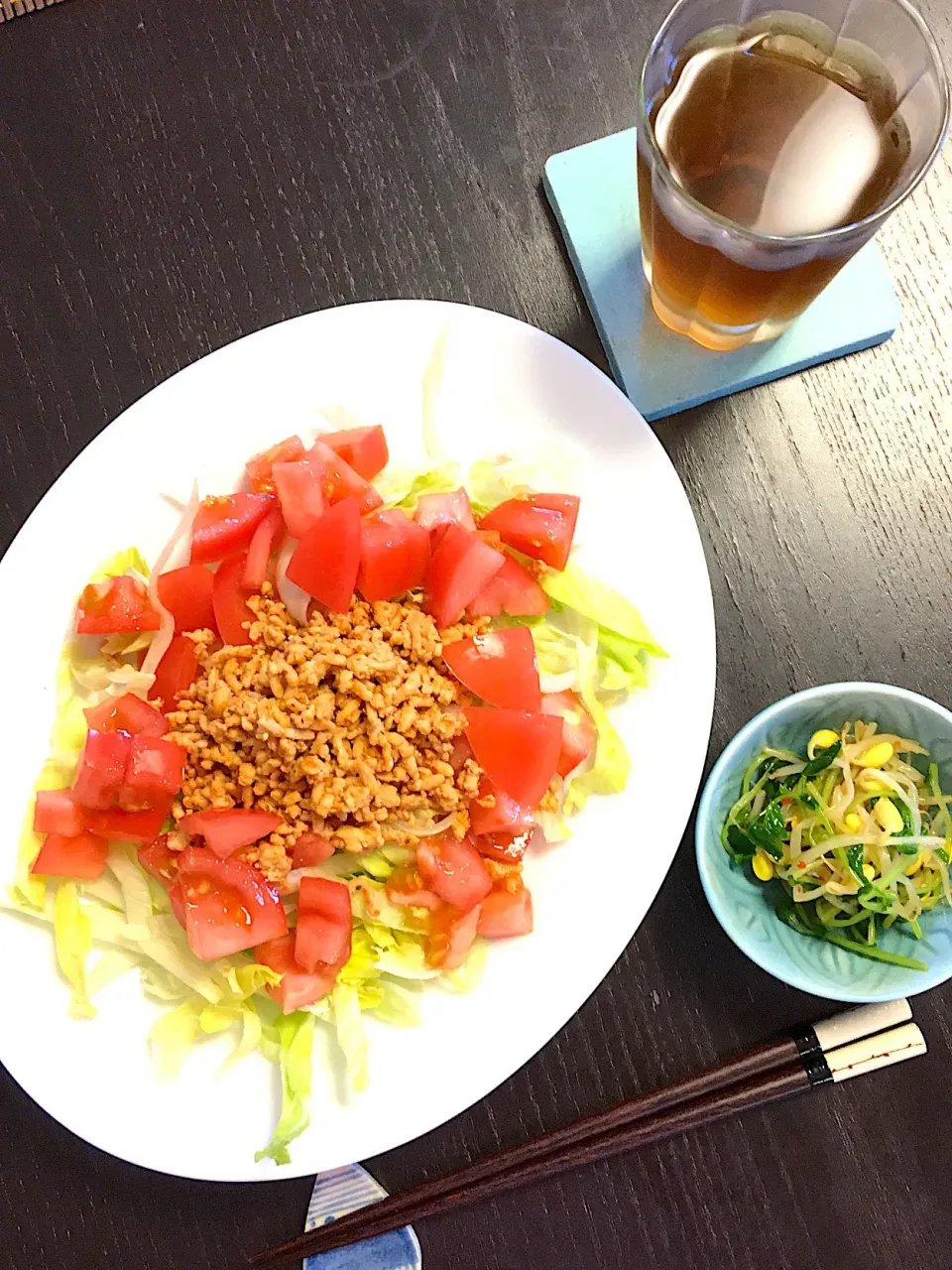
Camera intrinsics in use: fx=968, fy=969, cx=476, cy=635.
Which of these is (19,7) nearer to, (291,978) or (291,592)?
(291,592)

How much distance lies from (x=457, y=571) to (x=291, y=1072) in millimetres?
799

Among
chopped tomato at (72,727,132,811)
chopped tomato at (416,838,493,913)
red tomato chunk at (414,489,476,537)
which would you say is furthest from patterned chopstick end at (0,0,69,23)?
chopped tomato at (416,838,493,913)

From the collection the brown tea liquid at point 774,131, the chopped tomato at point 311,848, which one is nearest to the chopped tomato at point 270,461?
the chopped tomato at point 311,848

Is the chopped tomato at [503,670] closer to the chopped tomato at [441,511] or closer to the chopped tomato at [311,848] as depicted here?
the chopped tomato at [441,511]

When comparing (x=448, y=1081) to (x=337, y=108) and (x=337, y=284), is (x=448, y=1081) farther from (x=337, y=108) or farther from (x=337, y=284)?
(x=337, y=108)

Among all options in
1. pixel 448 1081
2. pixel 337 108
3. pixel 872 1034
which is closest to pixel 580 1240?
pixel 448 1081

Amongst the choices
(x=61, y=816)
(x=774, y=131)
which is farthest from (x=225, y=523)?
(x=774, y=131)

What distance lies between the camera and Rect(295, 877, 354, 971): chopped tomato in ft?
4.77

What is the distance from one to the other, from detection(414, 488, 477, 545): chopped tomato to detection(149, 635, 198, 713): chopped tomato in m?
0.42

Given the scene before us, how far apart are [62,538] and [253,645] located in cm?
37

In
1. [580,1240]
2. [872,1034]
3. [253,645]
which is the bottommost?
[580,1240]

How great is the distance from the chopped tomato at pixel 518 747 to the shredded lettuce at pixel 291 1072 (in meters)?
0.49

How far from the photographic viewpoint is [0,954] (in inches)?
59.1

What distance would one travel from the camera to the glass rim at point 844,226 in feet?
4.09
